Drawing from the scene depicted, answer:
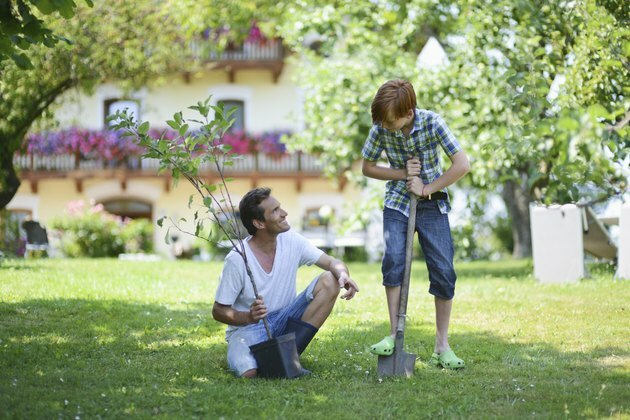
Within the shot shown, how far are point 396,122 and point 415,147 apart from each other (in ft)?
0.93

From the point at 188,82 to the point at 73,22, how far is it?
11.8 metres

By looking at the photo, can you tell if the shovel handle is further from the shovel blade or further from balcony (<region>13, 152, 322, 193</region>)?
balcony (<region>13, 152, 322, 193</region>)

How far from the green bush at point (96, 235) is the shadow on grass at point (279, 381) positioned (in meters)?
13.5

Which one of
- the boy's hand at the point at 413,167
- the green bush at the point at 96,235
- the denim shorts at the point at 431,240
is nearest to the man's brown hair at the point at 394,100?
the boy's hand at the point at 413,167

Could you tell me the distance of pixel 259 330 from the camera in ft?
18.3

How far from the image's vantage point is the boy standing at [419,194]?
17.5 feet

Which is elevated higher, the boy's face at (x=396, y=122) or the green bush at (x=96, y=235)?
the boy's face at (x=396, y=122)

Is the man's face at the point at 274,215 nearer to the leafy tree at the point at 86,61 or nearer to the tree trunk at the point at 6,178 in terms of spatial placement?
the leafy tree at the point at 86,61

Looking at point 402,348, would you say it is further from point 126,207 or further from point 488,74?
point 126,207

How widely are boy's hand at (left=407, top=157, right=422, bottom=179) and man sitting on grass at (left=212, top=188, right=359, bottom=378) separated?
2.28 ft

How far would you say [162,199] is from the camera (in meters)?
25.5

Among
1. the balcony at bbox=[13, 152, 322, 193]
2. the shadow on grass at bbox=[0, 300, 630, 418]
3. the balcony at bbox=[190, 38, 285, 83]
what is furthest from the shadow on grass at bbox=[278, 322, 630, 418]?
the balcony at bbox=[190, 38, 285, 83]

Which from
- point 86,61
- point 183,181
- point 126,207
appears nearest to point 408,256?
point 86,61

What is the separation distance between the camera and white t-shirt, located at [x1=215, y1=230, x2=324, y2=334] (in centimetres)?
541
